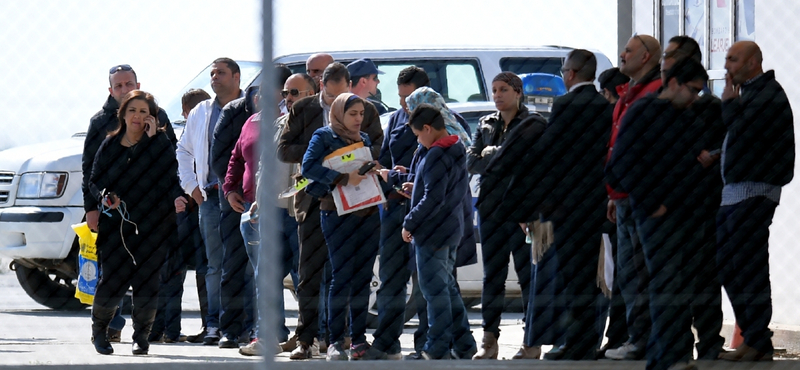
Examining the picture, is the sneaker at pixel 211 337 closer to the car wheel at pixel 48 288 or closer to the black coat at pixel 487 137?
the black coat at pixel 487 137

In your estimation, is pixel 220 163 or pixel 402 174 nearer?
pixel 402 174

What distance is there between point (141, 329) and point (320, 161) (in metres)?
1.50

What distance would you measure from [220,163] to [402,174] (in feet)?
4.52

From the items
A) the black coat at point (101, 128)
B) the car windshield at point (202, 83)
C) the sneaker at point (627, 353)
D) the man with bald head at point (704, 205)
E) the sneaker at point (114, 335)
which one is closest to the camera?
the man with bald head at point (704, 205)

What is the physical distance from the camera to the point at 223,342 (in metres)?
7.38

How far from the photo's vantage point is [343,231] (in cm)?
638

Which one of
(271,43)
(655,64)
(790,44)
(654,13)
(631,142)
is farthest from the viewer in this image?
(654,13)

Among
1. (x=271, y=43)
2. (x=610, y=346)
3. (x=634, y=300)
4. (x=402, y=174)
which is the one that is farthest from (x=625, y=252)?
(x=271, y=43)

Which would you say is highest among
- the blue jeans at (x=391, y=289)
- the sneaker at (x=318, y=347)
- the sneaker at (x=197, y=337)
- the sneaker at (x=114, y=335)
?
the blue jeans at (x=391, y=289)

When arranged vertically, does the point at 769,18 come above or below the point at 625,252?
above

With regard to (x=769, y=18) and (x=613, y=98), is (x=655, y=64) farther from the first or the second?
(x=769, y=18)

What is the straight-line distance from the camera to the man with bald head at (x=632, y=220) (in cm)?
595

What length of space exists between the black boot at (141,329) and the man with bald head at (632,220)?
8.64ft

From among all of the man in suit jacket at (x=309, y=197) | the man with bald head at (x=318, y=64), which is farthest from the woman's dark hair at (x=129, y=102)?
the man with bald head at (x=318, y=64)
